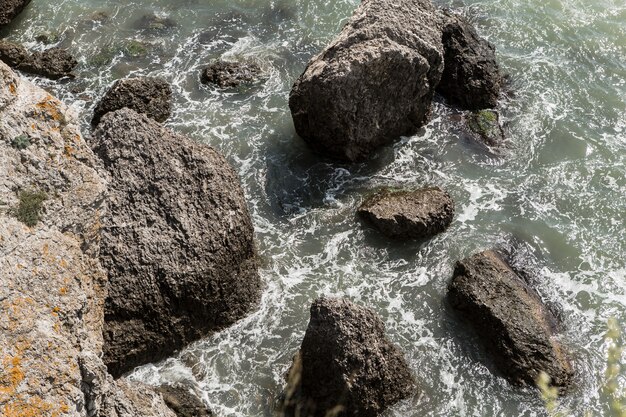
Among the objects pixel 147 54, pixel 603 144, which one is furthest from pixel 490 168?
pixel 147 54

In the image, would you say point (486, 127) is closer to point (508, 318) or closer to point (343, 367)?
point (508, 318)

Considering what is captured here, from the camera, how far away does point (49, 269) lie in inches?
283

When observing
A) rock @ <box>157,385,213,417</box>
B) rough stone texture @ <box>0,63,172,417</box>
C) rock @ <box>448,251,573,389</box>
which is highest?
rough stone texture @ <box>0,63,172,417</box>

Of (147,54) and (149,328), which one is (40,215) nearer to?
(149,328)

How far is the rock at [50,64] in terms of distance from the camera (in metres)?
17.8

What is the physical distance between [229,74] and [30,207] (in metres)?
11.0

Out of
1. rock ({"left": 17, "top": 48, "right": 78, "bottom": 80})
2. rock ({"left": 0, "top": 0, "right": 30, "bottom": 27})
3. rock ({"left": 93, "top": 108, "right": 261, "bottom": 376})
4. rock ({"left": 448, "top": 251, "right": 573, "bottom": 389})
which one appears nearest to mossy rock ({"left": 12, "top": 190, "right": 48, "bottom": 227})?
rock ({"left": 93, "top": 108, "right": 261, "bottom": 376})

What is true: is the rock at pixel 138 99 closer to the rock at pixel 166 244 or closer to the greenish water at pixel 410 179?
the greenish water at pixel 410 179

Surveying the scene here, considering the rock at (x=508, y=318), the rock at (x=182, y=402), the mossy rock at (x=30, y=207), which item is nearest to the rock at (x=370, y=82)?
the rock at (x=508, y=318)

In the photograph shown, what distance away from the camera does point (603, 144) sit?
54.3ft

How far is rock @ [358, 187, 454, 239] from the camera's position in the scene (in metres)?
13.9

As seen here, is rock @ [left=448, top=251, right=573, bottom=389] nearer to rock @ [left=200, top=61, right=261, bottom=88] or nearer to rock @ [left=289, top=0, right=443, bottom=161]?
rock @ [left=289, top=0, right=443, bottom=161]

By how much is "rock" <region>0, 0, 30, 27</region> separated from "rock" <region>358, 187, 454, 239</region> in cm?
1200

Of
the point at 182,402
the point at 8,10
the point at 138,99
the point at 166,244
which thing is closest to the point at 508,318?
the point at 182,402
